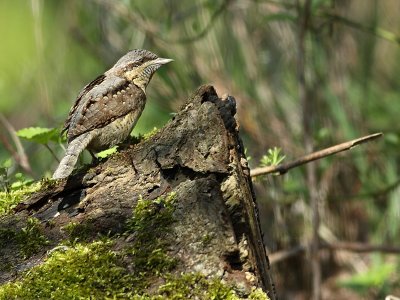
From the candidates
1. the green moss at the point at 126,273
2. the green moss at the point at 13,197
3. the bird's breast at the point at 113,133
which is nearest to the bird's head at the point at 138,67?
the bird's breast at the point at 113,133

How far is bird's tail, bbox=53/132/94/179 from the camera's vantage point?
2.99 m

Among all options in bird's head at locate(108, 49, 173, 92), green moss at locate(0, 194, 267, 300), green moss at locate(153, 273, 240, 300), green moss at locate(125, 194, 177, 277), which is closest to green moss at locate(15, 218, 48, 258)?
green moss at locate(0, 194, 267, 300)

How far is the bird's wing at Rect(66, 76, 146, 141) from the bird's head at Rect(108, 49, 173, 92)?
0.21 metres

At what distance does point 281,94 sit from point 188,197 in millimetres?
3847

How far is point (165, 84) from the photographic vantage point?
574cm

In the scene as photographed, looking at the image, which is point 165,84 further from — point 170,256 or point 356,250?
point 170,256

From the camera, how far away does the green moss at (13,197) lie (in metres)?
2.96

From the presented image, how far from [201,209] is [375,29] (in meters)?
3.14

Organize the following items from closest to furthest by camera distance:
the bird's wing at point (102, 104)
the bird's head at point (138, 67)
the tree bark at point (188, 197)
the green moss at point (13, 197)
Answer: the tree bark at point (188, 197) → the green moss at point (13, 197) → the bird's wing at point (102, 104) → the bird's head at point (138, 67)

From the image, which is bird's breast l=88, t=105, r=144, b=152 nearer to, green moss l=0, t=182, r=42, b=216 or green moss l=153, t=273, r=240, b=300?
green moss l=0, t=182, r=42, b=216

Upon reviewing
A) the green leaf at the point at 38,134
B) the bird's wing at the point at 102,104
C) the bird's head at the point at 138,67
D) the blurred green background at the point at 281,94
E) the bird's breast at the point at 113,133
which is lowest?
the green leaf at the point at 38,134

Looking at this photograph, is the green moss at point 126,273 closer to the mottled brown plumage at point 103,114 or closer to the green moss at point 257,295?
the green moss at point 257,295

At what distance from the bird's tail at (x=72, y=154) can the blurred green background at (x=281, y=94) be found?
196cm

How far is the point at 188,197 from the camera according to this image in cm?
262
